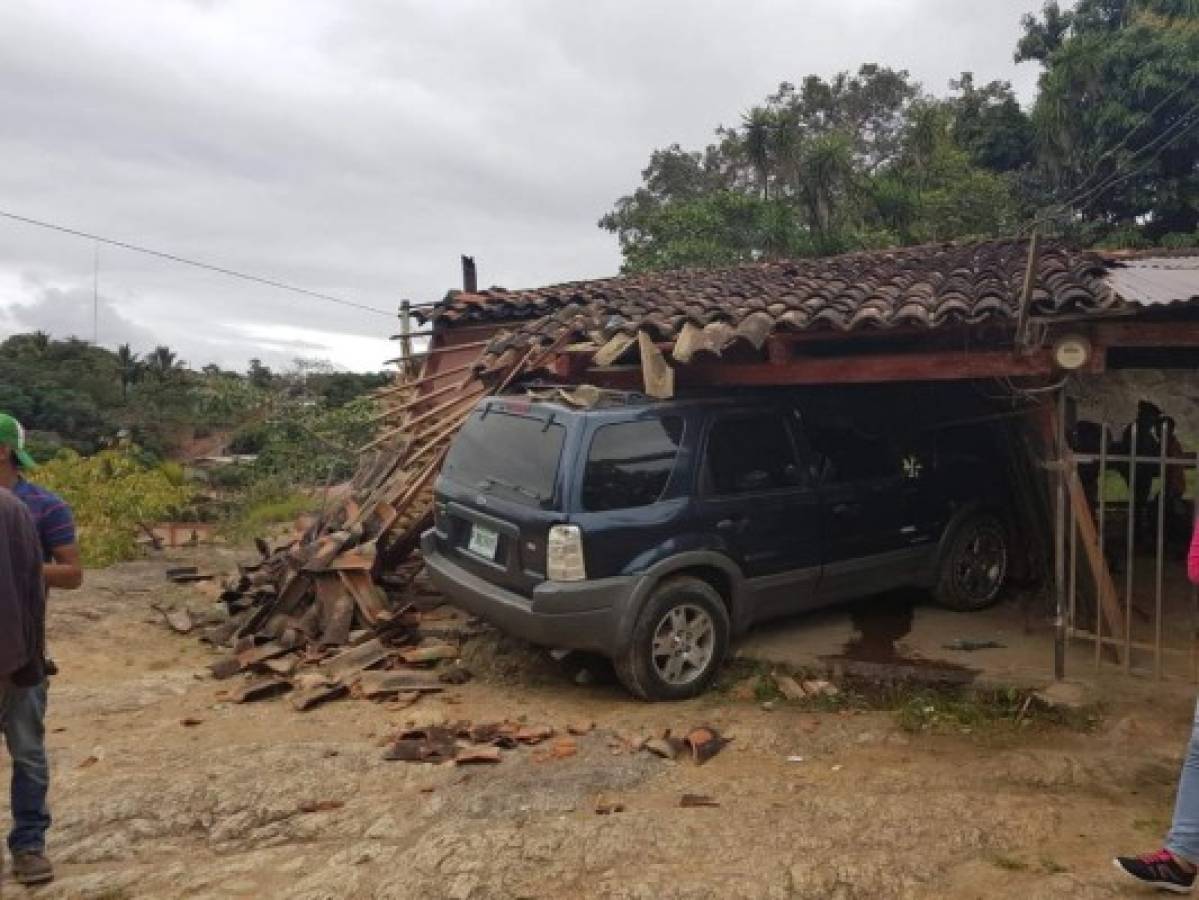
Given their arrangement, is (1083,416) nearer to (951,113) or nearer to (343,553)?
(343,553)

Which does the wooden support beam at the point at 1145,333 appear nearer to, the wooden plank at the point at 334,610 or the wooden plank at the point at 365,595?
the wooden plank at the point at 365,595

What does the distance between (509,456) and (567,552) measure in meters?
0.92

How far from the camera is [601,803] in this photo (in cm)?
410

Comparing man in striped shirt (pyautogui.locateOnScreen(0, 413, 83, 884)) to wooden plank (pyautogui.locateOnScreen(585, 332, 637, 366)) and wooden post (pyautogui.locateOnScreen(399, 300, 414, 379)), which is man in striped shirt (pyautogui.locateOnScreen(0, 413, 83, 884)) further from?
wooden post (pyautogui.locateOnScreen(399, 300, 414, 379))

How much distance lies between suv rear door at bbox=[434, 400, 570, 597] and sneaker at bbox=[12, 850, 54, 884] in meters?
2.69

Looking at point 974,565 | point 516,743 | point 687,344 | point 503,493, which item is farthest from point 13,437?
point 974,565

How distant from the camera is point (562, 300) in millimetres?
11016

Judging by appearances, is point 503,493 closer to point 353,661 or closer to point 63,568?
point 353,661

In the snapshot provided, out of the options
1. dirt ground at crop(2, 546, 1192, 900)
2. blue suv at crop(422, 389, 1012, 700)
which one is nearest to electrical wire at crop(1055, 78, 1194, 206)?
blue suv at crop(422, 389, 1012, 700)

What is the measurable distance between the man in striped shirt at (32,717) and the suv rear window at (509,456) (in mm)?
2515

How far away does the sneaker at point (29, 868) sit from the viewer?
3.47 meters

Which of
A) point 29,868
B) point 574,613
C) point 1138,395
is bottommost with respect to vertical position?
point 29,868

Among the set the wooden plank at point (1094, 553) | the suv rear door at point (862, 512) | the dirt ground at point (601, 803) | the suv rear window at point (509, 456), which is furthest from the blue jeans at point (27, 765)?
the wooden plank at point (1094, 553)

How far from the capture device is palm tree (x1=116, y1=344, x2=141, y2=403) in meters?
35.2
